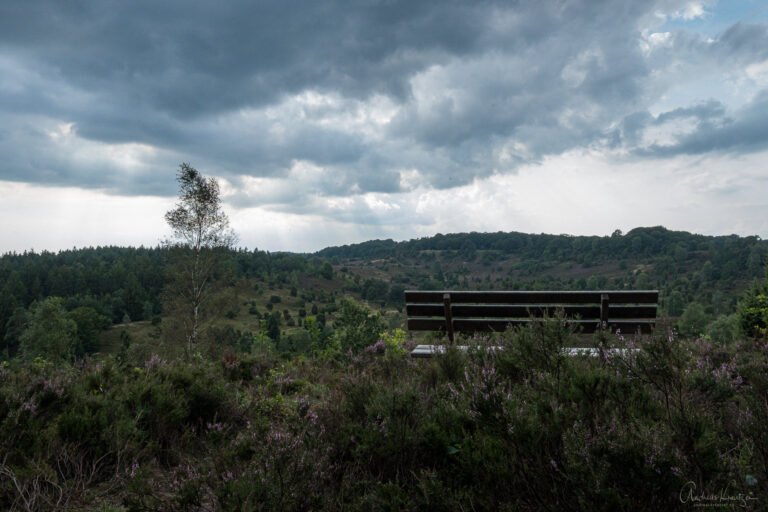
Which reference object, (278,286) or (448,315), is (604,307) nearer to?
(448,315)

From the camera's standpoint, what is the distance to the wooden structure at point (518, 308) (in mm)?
7477

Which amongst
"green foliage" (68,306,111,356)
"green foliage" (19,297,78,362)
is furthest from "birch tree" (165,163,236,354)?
"green foliage" (68,306,111,356)

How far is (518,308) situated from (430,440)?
216 inches

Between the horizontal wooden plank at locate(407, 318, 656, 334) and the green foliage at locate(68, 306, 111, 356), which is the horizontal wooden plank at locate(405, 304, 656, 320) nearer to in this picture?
the horizontal wooden plank at locate(407, 318, 656, 334)

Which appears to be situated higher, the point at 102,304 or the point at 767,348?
the point at 767,348

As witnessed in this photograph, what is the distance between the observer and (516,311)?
783cm

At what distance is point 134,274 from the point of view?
117 meters

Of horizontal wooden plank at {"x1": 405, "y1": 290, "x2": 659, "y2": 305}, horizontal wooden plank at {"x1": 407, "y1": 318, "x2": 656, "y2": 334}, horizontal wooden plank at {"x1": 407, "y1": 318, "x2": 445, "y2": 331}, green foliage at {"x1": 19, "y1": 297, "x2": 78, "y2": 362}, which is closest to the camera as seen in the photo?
horizontal wooden plank at {"x1": 405, "y1": 290, "x2": 659, "y2": 305}

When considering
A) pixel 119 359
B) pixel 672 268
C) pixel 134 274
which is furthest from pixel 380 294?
pixel 119 359

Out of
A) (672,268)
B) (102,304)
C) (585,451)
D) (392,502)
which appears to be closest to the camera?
(585,451)

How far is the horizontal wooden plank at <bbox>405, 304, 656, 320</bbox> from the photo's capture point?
7582 millimetres

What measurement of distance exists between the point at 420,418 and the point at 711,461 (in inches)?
59.4

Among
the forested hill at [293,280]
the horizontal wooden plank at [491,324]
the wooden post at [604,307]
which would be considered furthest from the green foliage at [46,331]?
the wooden post at [604,307]

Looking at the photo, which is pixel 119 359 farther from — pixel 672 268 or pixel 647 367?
pixel 672 268
